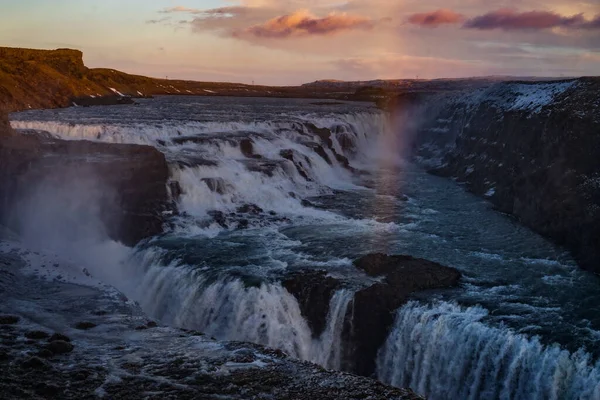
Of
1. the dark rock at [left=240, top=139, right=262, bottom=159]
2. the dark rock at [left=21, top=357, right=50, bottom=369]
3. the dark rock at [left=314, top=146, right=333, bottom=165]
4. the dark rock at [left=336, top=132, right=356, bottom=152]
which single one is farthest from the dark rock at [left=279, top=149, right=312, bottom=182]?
the dark rock at [left=21, top=357, right=50, bottom=369]

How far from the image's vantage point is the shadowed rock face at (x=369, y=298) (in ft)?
54.2

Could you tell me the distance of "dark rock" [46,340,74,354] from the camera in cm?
1190

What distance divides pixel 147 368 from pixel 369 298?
7236mm

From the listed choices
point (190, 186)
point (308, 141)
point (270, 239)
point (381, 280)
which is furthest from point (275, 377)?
point (308, 141)

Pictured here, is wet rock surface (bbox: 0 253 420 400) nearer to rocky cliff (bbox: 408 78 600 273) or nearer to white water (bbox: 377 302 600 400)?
white water (bbox: 377 302 600 400)

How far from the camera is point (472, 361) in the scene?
47.0 feet

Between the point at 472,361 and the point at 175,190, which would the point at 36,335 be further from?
the point at 175,190

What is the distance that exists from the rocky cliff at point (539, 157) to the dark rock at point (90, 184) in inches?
604

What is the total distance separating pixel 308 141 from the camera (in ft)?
132

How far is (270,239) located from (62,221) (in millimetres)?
8900

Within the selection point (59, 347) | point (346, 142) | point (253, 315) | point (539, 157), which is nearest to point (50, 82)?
point (346, 142)

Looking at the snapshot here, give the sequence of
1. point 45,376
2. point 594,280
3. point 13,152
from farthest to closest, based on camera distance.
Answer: point 13,152
point 594,280
point 45,376

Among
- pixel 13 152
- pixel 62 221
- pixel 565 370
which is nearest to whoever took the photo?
pixel 565 370

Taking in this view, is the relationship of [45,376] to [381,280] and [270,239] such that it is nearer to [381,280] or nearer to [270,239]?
[381,280]
